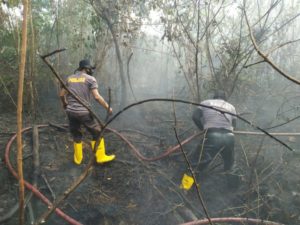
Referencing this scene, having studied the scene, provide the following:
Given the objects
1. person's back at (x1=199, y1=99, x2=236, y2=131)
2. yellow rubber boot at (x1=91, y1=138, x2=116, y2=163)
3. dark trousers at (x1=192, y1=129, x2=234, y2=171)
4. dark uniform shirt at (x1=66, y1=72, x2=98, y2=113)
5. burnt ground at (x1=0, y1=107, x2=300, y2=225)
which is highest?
dark uniform shirt at (x1=66, y1=72, x2=98, y2=113)

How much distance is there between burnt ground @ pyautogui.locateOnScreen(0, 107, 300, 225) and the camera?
13.4ft

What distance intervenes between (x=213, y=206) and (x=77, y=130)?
2608mm

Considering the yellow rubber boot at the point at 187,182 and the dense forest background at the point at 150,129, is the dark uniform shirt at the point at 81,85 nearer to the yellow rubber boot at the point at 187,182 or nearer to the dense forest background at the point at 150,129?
the dense forest background at the point at 150,129

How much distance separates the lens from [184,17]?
669 cm

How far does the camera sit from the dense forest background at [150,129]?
Result: 4.24 metres

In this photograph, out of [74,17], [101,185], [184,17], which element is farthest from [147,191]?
[74,17]

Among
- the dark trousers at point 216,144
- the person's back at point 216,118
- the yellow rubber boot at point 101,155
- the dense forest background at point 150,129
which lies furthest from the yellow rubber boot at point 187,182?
the yellow rubber boot at point 101,155

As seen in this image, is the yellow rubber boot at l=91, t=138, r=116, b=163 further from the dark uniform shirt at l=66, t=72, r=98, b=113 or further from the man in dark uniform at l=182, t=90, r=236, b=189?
the man in dark uniform at l=182, t=90, r=236, b=189

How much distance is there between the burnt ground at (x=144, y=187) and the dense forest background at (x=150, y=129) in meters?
0.02

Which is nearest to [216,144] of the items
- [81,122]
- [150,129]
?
[81,122]

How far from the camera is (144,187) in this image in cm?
479

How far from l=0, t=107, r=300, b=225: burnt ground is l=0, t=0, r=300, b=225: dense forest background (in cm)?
2

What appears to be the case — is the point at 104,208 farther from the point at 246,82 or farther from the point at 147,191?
the point at 246,82

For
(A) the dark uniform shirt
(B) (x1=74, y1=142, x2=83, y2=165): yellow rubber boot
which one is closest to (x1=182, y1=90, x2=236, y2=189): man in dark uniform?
(B) (x1=74, y1=142, x2=83, y2=165): yellow rubber boot
